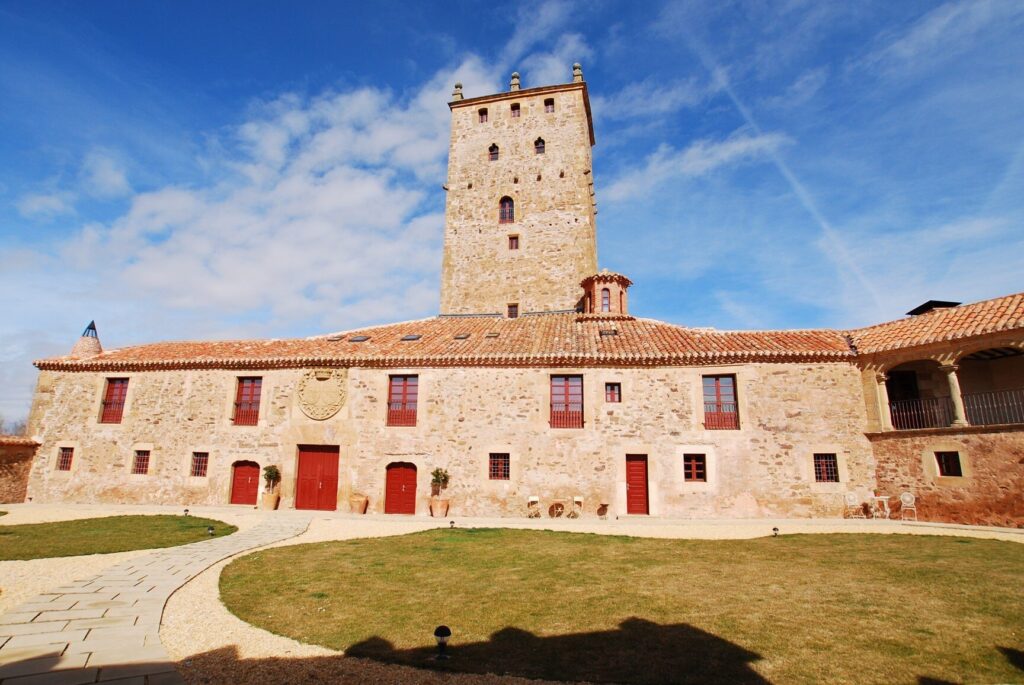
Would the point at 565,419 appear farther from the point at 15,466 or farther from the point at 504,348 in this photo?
the point at 15,466

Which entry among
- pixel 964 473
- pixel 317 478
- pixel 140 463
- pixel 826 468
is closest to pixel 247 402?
pixel 317 478

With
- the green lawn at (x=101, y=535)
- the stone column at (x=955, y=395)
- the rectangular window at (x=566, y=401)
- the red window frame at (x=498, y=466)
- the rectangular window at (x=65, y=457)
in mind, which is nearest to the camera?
the green lawn at (x=101, y=535)

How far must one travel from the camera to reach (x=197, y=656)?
528cm

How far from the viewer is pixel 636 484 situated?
17750 millimetres

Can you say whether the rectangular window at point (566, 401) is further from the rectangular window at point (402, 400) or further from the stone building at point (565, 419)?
the rectangular window at point (402, 400)

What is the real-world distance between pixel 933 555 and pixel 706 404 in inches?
333

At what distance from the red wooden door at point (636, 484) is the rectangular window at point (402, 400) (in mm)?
8143

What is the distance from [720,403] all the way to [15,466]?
27.7 metres

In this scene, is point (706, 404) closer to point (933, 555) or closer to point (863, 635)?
point (933, 555)

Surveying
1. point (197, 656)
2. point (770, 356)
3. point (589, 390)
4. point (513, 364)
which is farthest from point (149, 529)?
point (770, 356)

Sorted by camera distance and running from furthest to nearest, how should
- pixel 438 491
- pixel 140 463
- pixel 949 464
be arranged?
pixel 140 463 → pixel 438 491 → pixel 949 464

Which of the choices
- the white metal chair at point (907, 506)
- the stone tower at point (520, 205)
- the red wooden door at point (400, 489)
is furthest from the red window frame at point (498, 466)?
the white metal chair at point (907, 506)

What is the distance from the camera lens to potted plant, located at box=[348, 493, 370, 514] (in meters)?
18.2

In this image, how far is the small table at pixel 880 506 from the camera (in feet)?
53.8
